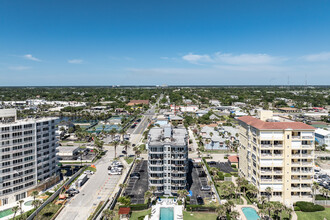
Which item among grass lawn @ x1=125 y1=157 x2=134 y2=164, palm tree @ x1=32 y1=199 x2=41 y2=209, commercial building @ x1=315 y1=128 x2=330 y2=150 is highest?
commercial building @ x1=315 y1=128 x2=330 y2=150

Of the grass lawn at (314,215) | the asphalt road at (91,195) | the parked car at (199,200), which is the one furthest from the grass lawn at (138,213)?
the grass lawn at (314,215)

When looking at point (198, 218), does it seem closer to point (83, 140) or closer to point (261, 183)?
point (261, 183)

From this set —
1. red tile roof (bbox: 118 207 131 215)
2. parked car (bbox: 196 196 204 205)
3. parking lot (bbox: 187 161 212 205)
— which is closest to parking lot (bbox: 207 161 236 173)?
parking lot (bbox: 187 161 212 205)

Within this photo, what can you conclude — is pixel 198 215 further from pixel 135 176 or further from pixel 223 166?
pixel 223 166

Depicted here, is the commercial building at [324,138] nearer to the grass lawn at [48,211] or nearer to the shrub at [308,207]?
the shrub at [308,207]

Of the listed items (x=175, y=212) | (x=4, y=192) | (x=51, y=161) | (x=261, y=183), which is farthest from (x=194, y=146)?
(x=4, y=192)

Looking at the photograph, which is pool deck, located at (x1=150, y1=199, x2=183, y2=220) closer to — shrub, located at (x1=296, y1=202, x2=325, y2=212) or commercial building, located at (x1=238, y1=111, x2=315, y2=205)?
commercial building, located at (x1=238, y1=111, x2=315, y2=205)
